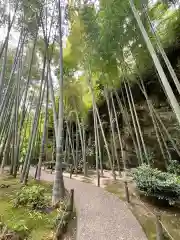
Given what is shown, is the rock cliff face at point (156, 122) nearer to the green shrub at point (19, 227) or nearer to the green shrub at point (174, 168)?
the green shrub at point (174, 168)

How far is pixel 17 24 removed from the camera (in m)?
5.46

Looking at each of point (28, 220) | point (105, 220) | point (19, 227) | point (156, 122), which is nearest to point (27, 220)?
point (28, 220)

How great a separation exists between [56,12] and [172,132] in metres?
6.34

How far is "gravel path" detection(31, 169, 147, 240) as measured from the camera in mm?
2586

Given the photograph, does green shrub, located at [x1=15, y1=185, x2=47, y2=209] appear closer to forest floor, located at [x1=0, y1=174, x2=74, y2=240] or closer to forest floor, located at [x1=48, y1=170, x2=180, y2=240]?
forest floor, located at [x1=0, y1=174, x2=74, y2=240]

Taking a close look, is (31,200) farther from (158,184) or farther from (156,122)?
(156,122)

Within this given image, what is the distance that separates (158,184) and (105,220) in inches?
→ 60.2

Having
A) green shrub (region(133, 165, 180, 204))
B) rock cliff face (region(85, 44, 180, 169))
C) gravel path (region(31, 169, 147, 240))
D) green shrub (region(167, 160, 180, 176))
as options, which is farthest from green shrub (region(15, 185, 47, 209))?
rock cliff face (region(85, 44, 180, 169))

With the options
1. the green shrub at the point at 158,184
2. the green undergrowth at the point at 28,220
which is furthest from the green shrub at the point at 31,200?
the green shrub at the point at 158,184

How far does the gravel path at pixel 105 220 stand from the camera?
259cm

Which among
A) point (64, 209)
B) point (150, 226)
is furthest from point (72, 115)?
point (150, 226)

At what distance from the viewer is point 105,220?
3033 millimetres

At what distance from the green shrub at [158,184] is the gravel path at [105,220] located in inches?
27.6

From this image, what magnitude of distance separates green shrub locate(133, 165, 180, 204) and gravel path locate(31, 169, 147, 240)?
0.70m
